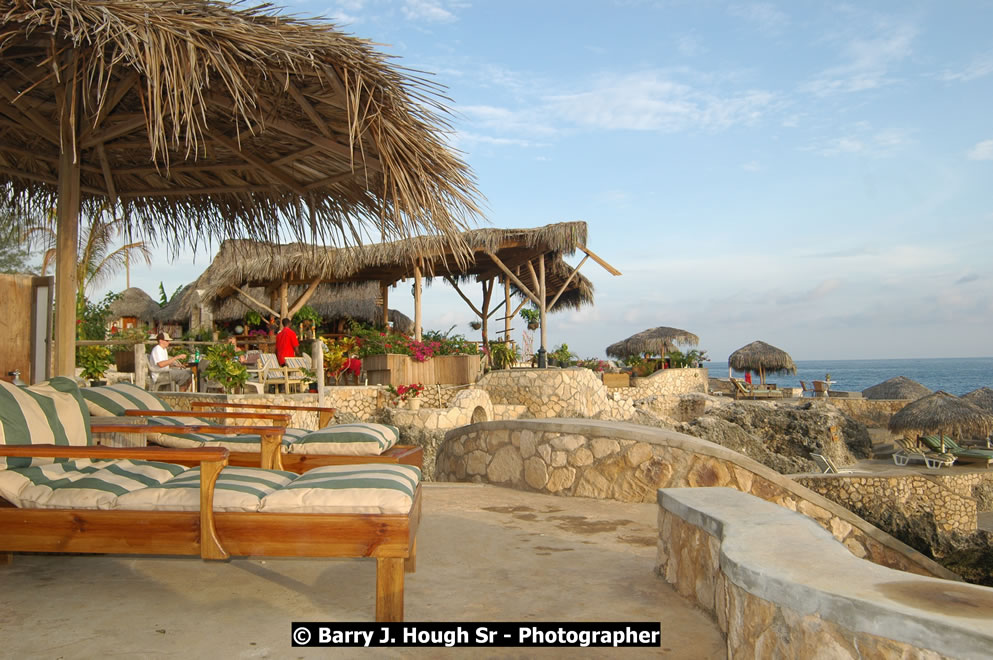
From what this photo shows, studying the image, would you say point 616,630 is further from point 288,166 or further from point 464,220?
point 288,166

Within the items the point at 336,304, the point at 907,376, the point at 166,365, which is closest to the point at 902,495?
the point at 166,365

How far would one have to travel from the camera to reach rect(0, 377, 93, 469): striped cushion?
107 inches

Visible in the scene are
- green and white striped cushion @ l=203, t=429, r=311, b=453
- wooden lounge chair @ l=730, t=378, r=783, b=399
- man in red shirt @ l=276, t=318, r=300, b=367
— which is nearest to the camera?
green and white striped cushion @ l=203, t=429, r=311, b=453

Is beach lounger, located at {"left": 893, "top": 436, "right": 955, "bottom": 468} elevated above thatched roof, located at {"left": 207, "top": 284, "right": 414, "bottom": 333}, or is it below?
below

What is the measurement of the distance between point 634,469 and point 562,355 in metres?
13.2

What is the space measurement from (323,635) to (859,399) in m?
28.2

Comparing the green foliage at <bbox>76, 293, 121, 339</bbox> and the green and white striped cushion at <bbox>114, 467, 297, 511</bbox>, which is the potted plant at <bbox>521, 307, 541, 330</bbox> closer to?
the green foliage at <bbox>76, 293, 121, 339</bbox>

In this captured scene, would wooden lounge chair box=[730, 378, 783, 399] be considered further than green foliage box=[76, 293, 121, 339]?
Yes

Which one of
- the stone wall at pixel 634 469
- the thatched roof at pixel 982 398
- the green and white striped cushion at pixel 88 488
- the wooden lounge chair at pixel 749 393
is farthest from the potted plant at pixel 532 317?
the green and white striped cushion at pixel 88 488

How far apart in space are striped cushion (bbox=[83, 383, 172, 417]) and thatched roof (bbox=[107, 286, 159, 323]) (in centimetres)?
2016

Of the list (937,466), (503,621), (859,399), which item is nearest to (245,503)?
(503,621)

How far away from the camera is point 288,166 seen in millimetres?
4664

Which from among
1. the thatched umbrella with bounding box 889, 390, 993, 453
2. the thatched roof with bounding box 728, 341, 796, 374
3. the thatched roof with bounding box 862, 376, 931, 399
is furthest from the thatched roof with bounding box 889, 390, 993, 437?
the thatched roof with bounding box 862, 376, 931, 399

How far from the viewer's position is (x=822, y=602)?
1.45 metres
